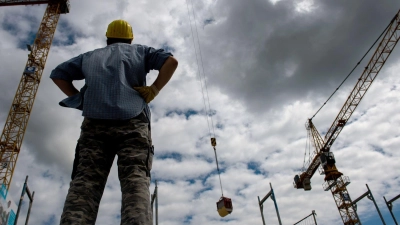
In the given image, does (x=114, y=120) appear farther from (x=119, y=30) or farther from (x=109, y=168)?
(x=119, y=30)

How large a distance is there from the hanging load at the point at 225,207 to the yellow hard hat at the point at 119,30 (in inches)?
259

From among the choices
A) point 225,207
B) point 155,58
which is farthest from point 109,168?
point 225,207

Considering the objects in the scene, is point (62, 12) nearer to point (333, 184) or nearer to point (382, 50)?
point (382, 50)

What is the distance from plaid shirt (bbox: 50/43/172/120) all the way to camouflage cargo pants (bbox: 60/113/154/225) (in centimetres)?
7

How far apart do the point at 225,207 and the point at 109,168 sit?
268 inches

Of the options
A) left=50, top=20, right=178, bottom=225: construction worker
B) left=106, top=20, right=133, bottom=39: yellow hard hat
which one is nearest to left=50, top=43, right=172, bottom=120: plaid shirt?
left=50, top=20, right=178, bottom=225: construction worker

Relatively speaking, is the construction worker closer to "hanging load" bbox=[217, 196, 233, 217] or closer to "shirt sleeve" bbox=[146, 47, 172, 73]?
"shirt sleeve" bbox=[146, 47, 172, 73]

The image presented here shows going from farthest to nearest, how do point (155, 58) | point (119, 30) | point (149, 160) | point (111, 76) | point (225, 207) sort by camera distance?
point (225, 207), point (119, 30), point (155, 58), point (111, 76), point (149, 160)

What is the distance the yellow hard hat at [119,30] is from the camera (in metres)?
2.04

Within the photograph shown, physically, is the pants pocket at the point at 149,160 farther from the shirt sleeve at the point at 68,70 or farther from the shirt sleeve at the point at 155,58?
the shirt sleeve at the point at 68,70

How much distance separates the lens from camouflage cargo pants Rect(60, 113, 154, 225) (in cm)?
128

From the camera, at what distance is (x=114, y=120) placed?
156 cm

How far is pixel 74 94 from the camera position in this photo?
6.22 ft

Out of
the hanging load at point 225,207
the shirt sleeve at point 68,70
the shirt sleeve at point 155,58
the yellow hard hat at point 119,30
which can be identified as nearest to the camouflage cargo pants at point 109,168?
the shirt sleeve at point 155,58
